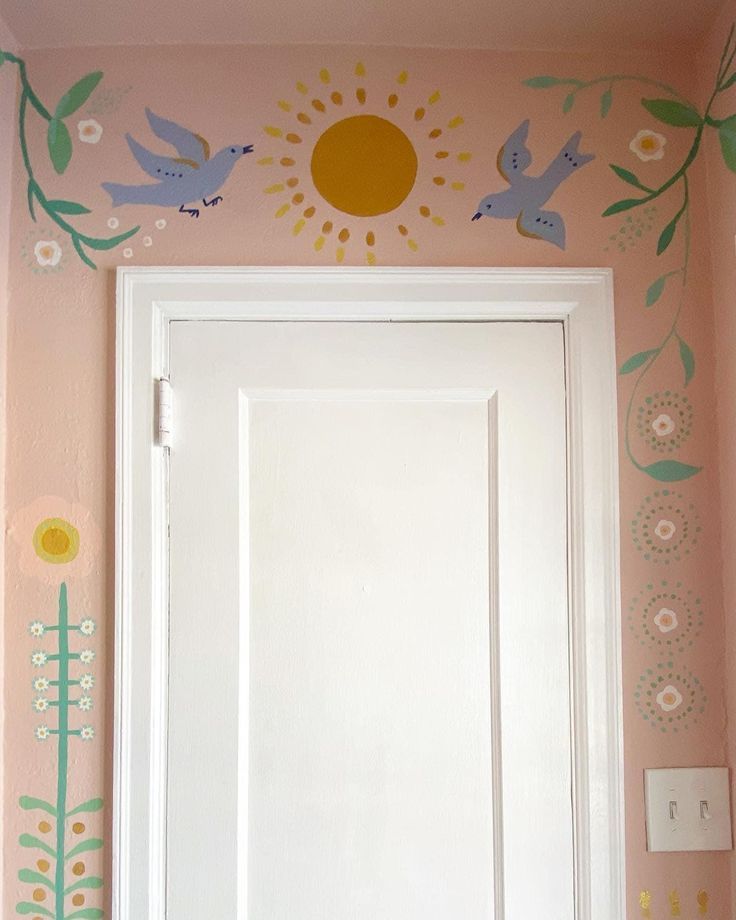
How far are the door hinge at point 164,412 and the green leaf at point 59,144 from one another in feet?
1.27

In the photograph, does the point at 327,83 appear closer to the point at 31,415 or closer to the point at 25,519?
the point at 31,415

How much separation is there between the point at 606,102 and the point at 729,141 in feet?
0.69

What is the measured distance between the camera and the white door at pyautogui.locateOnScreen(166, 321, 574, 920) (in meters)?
1.31

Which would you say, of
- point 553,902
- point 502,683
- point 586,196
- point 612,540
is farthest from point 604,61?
point 553,902

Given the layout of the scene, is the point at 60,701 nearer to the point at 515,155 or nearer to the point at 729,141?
the point at 515,155

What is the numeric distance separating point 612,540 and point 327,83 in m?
0.87

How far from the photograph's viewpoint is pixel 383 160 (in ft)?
4.51

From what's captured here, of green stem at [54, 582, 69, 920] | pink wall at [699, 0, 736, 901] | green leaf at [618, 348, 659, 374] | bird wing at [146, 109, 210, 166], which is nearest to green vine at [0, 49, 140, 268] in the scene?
bird wing at [146, 109, 210, 166]

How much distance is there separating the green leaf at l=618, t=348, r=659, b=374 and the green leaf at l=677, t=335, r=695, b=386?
4 cm

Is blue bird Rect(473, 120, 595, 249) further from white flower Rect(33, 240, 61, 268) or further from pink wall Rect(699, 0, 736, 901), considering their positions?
white flower Rect(33, 240, 61, 268)

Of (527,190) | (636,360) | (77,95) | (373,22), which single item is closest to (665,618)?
(636,360)

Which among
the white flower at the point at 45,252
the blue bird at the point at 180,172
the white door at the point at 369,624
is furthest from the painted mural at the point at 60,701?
the blue bird at the point at 180,172

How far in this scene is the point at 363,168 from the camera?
4.50 feet

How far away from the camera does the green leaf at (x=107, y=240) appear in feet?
4.45
